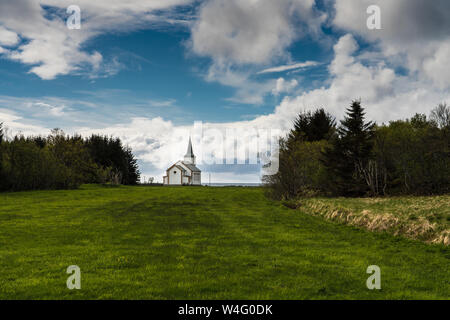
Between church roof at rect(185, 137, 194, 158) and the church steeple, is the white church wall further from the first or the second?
church roof at rect(185, 137, 194, 158)

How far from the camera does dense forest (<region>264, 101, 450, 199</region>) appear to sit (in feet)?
107

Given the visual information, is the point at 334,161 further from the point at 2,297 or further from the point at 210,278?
the point at 2,297

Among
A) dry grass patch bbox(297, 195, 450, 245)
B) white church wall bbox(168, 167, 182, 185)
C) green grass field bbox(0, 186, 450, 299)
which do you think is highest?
white church wall bbox(168, 167, 182, 185)

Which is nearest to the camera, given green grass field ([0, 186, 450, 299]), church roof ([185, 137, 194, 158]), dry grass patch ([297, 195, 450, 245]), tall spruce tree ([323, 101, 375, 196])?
green grass field ([0, 186, 450, 299])

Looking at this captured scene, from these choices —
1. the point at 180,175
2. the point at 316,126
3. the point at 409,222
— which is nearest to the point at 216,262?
the point at 409,222

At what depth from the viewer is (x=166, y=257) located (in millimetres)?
11180

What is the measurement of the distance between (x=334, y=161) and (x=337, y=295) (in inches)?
1223

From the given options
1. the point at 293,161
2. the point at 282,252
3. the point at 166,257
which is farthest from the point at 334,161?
the point at 166,257

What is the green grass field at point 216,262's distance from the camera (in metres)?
7.89

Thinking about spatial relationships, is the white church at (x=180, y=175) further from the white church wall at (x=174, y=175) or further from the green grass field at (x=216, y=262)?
the green grass field at (x=216, y=262)

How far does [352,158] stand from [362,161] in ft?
3.85

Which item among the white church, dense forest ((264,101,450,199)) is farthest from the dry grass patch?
the white church

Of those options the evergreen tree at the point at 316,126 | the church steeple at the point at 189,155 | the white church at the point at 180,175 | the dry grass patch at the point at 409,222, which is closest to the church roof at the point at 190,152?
the church steeple at the point at 189,155

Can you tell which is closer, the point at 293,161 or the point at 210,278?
the point at 210,278
